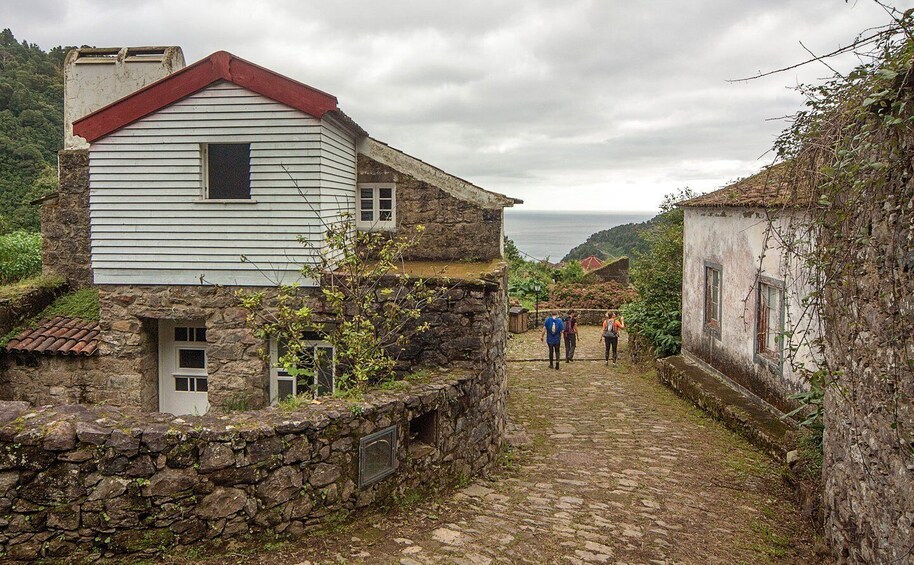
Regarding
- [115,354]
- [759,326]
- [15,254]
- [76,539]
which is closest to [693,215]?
[759,326]

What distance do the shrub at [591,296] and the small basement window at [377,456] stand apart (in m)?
21.5

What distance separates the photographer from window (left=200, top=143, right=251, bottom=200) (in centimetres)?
991

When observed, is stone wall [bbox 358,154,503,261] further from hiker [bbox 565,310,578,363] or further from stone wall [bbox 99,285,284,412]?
hiker [bbox 565,310,578,363]

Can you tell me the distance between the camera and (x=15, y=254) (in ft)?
48.6

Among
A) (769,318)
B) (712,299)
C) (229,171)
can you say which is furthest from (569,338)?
(229,171)

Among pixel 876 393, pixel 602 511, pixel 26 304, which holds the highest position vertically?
pixel 26 304

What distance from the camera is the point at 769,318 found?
10852 mm

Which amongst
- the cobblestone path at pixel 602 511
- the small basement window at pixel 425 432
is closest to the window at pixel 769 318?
the cobblestone path at pixel 602 511

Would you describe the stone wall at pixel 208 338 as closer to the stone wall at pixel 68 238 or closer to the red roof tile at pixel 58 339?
the red roof tile at pixel 58 339

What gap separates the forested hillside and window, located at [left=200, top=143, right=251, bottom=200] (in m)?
18.3

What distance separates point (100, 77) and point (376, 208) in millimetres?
6134

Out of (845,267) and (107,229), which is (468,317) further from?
(107,229)

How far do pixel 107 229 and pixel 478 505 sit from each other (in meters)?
7.00

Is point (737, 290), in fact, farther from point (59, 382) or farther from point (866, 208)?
point (59, 382)
